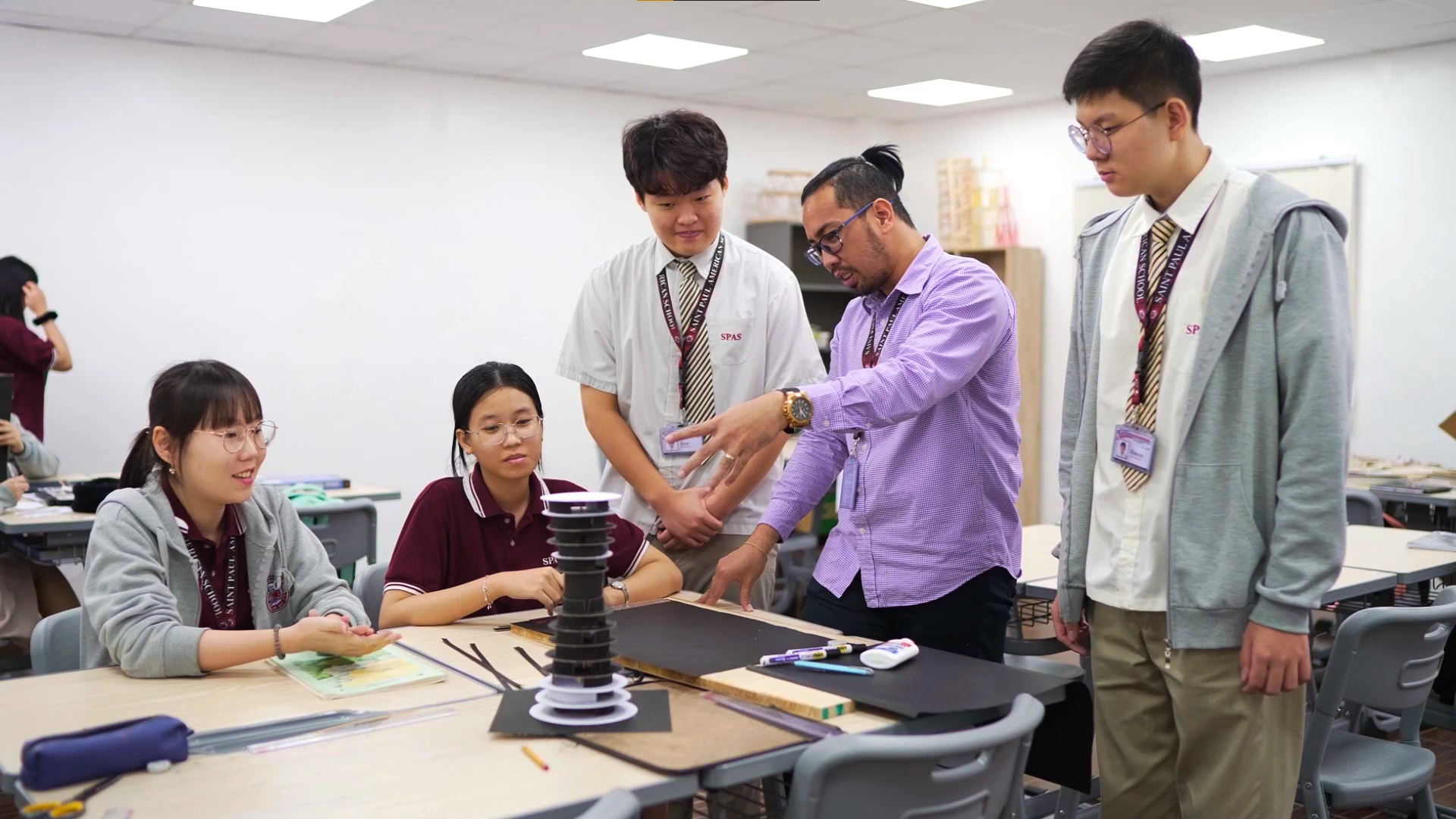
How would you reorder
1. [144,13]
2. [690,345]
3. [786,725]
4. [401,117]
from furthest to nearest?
[401,117], [144,13], [690,345], [786,725]

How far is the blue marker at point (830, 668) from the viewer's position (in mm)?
1848

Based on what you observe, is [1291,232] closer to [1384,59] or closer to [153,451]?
[153,451]

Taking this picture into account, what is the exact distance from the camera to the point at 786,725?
1.63 metres

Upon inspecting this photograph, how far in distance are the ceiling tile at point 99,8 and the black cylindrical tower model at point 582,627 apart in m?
4.81

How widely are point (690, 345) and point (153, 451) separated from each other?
3.70 feet

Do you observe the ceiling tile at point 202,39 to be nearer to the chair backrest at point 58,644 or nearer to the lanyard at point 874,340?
the chair backrest at point 58,644

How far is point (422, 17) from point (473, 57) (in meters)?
0.97

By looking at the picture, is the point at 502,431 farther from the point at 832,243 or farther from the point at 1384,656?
the point at 1384,656

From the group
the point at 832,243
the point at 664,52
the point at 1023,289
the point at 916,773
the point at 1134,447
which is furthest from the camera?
the point at 1023,289

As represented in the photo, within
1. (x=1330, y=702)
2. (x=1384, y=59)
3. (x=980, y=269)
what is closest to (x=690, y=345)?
(x=980, y=269)

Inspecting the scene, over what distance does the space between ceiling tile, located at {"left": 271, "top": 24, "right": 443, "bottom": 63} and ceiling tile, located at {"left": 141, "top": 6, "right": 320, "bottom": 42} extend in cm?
9

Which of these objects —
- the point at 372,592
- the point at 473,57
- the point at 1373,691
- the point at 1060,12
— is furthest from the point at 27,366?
the point at 1373,691

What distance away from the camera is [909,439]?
2.30m

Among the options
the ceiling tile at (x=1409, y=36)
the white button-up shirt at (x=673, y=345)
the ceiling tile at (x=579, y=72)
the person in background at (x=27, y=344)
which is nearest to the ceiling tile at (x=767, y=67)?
the ceiling tile at (x=579, y=72)
